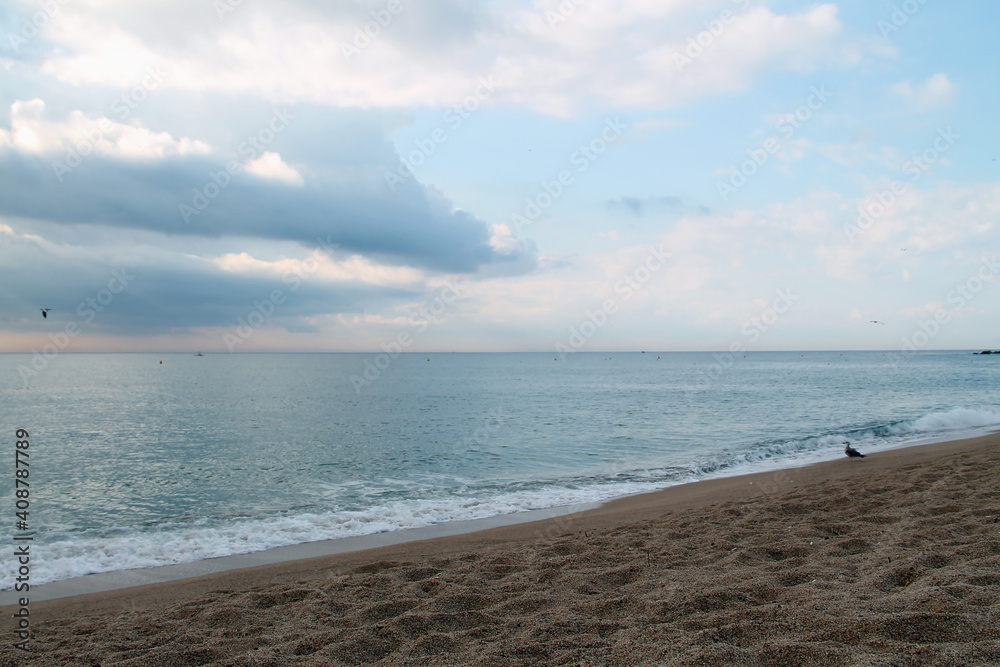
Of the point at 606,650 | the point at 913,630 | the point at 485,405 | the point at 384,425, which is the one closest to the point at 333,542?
the point at 606,650

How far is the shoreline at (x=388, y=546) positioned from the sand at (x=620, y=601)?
101 mm

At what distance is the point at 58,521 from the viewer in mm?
12266

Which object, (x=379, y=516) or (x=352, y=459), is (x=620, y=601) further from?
(x=352, y=459)

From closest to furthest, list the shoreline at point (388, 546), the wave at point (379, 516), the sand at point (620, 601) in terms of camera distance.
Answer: the sand at point (620, 601) < the shoreline at point (388, 546) < the wave at point (379, 516)

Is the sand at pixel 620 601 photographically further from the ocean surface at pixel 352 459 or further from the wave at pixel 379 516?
the ocean surface at pixel 352 459

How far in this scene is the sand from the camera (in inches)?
163

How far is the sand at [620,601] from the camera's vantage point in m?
4.14

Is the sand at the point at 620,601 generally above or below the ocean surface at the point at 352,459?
above

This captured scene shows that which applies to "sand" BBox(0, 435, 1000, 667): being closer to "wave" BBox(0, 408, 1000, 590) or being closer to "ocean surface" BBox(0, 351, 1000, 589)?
"wave" BBox(0, 408, 1000, 590)

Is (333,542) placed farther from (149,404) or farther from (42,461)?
(149,404)

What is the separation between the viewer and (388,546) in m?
9.69

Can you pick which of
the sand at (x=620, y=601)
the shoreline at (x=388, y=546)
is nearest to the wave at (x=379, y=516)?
the shoreline at (x=388, y=546)

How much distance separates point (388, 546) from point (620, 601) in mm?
5572

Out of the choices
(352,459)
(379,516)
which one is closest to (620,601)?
(379,516)
